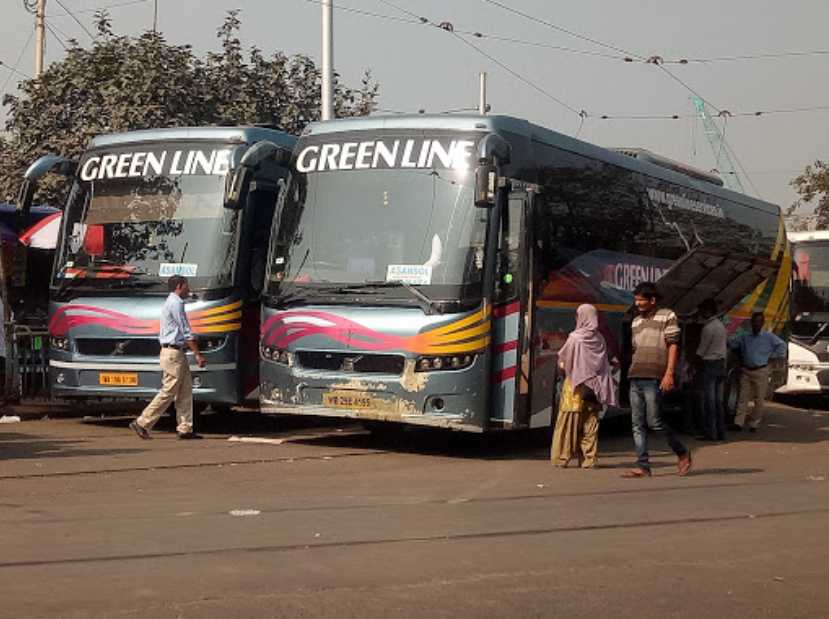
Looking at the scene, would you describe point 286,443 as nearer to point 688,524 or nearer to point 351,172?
point 351,172

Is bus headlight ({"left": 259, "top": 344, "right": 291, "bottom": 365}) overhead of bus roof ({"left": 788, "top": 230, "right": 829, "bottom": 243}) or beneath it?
beneath

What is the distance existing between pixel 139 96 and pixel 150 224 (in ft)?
31.9

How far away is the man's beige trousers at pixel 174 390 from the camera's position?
1366cm

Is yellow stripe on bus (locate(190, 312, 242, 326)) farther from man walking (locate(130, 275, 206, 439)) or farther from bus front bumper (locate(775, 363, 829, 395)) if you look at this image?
bus front bumper (locate(775, 363, 829, 395))

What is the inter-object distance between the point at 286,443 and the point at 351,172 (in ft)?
10.3

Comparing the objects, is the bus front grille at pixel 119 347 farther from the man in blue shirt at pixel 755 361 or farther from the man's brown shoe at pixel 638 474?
the man in blue shirt at pixel 755 361

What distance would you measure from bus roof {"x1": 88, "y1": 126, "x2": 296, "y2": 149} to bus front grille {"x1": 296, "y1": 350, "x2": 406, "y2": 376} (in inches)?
108

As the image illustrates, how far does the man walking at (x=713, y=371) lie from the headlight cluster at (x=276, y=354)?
19.2 feet

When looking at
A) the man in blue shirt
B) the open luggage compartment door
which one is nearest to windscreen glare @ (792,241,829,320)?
the man in blue shirt

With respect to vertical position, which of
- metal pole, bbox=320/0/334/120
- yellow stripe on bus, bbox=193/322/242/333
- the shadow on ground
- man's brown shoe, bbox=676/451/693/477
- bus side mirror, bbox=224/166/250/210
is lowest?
the shadow on ground

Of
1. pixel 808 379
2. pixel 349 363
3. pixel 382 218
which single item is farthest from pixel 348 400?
pixel 808 379

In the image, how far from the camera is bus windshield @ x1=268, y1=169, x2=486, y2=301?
1266 centimetres

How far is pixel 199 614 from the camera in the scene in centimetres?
613

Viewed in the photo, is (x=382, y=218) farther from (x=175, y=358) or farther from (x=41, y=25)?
(x=41, y=25)
